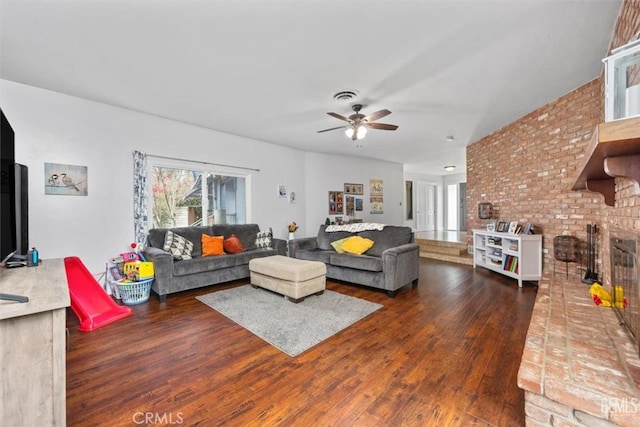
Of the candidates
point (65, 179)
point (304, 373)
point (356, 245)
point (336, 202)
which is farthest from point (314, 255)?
point (65, 179)

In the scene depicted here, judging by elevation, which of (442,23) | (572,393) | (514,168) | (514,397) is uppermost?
(442,23)

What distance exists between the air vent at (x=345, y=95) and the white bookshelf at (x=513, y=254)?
10.5 feet

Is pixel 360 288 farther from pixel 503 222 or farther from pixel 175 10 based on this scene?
pixel 175 10

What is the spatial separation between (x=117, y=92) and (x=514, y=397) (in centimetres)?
475

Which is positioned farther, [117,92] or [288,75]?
[117,92]

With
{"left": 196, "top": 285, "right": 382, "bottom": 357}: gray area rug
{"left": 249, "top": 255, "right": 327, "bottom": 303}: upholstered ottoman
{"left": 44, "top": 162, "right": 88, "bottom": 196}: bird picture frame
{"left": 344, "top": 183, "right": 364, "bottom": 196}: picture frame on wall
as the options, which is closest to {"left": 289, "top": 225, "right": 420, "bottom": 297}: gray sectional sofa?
{"left": 196, "top": 285, "right": 382, "bottom": 357}: gray area rug

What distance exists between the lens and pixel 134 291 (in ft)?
10.8

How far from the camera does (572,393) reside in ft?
4.02

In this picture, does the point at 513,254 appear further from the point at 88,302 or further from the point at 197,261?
the point at 88,302

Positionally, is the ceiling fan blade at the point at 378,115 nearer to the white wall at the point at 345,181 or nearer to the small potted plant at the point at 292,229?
the small potted plant at the point at 292,229

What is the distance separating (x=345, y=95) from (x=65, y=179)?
3.61 metres

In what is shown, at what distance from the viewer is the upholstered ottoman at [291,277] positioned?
3254 mm

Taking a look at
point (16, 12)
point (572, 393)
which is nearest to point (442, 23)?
point (572, 393)

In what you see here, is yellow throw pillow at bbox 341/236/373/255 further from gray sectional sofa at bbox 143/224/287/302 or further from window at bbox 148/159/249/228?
window at bbox 148/159/249/228
